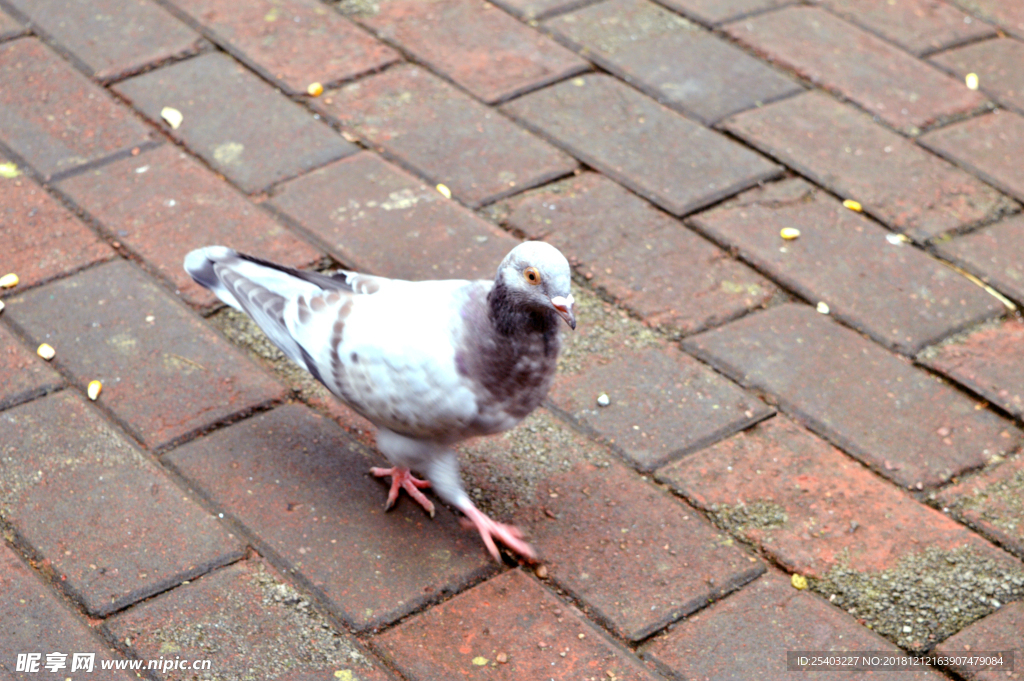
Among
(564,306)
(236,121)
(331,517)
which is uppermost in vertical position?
(564,306)

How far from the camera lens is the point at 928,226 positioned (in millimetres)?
3396

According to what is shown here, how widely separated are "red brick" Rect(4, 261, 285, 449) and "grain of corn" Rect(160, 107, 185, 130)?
2.25ft

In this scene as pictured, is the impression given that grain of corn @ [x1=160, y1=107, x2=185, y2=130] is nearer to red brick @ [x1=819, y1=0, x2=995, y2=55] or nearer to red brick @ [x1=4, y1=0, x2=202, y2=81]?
red brick @ [x1=4, y1=0, x2=202, y2=81]

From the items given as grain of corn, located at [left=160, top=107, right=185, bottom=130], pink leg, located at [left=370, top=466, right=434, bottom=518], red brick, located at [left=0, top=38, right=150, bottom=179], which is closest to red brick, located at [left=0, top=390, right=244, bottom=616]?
pink leg, located at [left=370, top=466, right=434, bottom=518]

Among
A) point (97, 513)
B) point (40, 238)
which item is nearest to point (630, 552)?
point (97, 513)

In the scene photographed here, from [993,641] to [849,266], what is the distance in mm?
1284

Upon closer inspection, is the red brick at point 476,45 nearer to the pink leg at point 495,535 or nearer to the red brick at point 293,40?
the red brick at point 293,40

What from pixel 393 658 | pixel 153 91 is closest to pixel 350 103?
pixel 153 91

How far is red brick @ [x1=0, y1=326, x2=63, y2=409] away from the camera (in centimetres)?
272

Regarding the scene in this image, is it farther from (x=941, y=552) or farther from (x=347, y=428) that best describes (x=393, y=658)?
(x=941, y=552)

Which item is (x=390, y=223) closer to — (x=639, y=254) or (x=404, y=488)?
(x=639, y=254)

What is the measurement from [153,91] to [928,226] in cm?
258

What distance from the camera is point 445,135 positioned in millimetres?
3643

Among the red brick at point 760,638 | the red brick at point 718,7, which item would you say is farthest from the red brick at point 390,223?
the red brick at point 718,7
